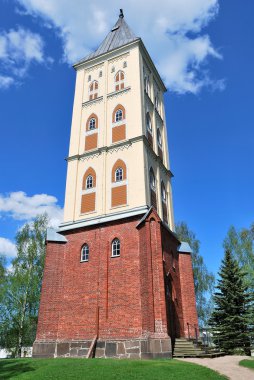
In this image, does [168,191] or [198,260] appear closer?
[168,191]

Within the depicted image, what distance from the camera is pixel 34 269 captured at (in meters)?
26.9

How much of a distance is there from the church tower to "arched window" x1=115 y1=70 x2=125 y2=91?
0.32ft

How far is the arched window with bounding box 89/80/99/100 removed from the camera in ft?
79.2

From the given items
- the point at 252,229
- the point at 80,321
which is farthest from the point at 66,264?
the point at 252,229

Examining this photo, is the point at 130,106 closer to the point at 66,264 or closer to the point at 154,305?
the point at 66,264

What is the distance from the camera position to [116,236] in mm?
17828

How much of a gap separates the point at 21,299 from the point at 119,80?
60.1 feet

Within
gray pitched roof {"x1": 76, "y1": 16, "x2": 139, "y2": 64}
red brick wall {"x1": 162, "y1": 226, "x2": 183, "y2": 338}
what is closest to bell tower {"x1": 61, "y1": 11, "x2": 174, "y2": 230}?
gray pitched roof {"x1": 76, "y1": 16, "x2": 139, "y2": 64}

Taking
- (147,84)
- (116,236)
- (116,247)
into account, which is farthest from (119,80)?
(116,247)

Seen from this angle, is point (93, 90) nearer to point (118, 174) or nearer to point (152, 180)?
point (118, 174)

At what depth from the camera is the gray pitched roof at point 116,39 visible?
25.5 metres

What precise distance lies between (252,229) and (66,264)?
1857 cm

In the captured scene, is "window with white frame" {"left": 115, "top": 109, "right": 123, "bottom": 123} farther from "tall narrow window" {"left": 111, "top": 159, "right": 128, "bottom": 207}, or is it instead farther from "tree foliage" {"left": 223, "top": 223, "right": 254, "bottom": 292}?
"tree foliage" {"left": 223, "top": 223, "right": 254, "bottom": 292}

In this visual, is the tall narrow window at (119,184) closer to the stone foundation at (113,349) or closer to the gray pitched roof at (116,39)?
the stone foundation at (113,349)
